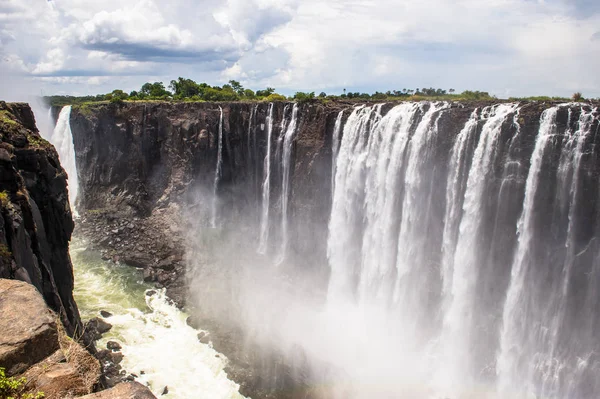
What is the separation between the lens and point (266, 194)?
3372 centimetres

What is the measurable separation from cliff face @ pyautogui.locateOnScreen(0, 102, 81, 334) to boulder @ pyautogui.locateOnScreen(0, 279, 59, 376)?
5.19 meters

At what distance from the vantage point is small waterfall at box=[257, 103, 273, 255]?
3278cm

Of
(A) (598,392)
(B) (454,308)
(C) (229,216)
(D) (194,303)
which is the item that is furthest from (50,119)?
(A) (598,392)

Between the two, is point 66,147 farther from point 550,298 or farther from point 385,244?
point 550,298

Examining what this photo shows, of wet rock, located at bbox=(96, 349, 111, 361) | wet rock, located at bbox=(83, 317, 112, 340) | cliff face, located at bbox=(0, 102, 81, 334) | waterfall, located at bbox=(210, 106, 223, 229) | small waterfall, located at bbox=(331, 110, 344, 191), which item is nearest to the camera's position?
cliff face, located at bbox=(0, 102, 81, 334)

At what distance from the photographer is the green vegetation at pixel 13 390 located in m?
Answer: 4.79

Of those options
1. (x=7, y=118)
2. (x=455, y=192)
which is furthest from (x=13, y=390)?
(x=455, y=192)

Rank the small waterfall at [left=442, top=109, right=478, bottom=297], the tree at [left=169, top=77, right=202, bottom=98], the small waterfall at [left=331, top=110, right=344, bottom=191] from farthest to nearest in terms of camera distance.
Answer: the tree at [left=169, top=77, right=202, bottom=98], the small waterfall at [left=331, top=110, right=344, bottom=191], the small waterfall at [left=442, top=109, right=478, bottom=297]

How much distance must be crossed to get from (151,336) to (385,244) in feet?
48.3

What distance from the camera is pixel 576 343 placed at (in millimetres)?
17844

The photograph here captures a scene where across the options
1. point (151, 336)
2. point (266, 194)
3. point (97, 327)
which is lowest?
point (151, 336)

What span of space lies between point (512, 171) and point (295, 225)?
650 inches

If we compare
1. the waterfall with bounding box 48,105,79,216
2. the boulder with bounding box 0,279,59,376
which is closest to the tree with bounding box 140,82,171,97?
the waterfall with bounding box 48,105,79,216

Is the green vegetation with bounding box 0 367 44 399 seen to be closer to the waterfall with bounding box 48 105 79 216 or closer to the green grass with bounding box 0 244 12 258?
the green grass with bounding box 0 244 12 258
